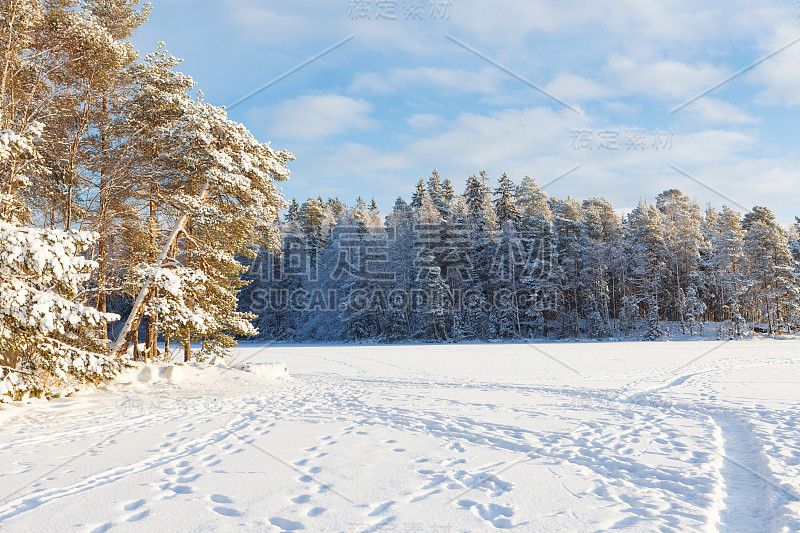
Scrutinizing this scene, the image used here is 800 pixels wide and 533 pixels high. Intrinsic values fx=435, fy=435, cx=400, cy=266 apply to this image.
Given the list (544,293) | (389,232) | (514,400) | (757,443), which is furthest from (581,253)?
(757,443)

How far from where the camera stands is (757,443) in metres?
6.39

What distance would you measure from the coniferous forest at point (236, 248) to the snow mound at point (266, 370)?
67.7 inches

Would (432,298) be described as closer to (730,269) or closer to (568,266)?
(568,266)

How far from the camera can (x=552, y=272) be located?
43594 millimetres

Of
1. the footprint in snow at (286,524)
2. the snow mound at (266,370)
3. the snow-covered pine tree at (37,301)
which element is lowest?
the snow mound at (266,370)

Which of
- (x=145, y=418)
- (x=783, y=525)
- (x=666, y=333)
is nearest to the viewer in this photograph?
(x=783, y=525)

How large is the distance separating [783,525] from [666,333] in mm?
43236

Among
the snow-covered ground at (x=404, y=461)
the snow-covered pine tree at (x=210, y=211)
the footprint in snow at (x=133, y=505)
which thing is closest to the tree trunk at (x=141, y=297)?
the snow-covered pine tree at (x=210, y=211)

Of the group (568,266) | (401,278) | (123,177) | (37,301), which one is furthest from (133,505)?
(568,266)

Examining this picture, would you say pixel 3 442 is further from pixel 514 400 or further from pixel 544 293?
pixel 544 293

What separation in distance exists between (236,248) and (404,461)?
11.5 meters

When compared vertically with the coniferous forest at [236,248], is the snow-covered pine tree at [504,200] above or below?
above

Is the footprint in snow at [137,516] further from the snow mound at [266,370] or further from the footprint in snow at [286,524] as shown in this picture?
the snow mound at [266,370]

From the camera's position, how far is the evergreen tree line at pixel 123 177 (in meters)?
9.80
